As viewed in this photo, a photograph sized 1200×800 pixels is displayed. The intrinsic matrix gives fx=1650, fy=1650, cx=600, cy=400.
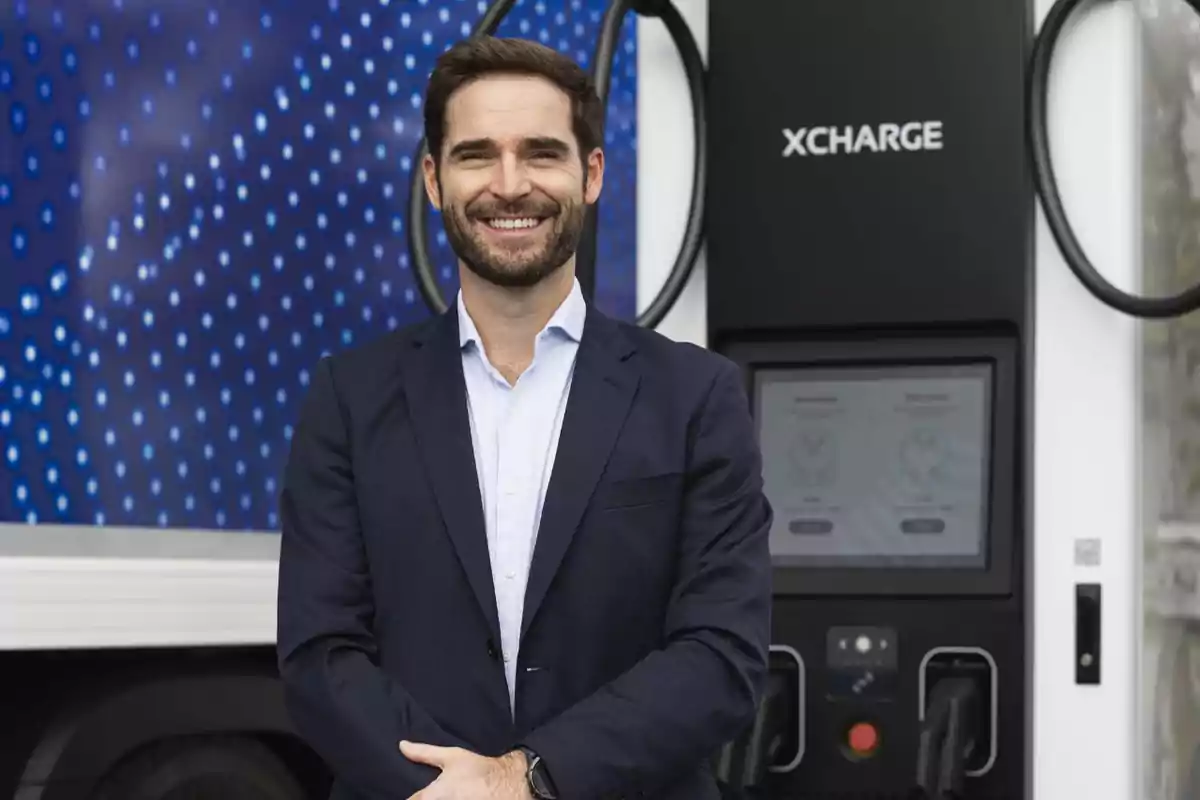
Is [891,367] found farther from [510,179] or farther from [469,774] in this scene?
[469,774]

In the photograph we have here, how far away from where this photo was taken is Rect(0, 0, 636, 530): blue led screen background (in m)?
1.73

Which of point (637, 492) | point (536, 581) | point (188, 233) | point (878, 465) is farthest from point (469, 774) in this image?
point (878, 465)

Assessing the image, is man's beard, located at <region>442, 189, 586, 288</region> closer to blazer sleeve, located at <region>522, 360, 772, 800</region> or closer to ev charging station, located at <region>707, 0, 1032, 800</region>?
blazer sleeve, located at <region>522, 360, 772, 800</region>

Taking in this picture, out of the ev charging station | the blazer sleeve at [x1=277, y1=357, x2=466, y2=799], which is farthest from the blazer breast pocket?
the ev charging station

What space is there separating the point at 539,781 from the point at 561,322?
46 cm

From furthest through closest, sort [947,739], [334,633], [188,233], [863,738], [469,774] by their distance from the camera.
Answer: [863,738] → [947,739] → [188,233] → [334,633] → [469,774]

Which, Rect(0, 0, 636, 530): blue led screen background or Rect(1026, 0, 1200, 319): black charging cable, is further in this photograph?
Rect(1026, 0, 1200, 319): black charging cable

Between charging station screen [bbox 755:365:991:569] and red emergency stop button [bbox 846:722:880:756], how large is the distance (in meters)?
0.23

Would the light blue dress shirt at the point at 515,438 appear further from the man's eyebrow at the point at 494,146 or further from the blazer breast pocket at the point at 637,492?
the man's eyebrow at the point at 494,146

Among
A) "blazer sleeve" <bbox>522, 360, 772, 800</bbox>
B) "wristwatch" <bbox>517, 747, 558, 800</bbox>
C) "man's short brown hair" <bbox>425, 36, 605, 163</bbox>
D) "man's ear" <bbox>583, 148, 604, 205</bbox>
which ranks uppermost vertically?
"man's short brown hair" <bbox>425, 36, 605, 163</bbox>

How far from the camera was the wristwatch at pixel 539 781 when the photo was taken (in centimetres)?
148

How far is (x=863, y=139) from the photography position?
97.8 inches

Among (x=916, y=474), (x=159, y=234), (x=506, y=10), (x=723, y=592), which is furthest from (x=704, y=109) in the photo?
(x=723, y=592)

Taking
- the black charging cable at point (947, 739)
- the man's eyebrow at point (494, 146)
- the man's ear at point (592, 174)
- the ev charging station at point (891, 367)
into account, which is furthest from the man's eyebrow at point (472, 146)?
the black charging cable at point (947, 739)
